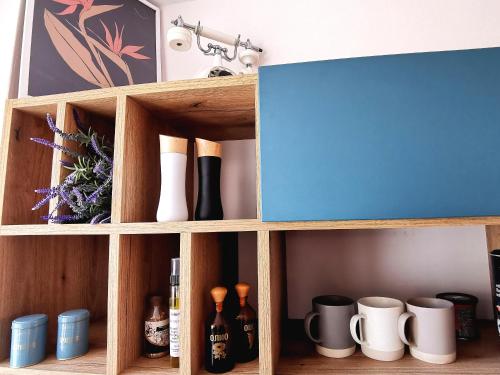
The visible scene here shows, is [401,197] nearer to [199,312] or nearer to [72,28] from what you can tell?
[199,312]

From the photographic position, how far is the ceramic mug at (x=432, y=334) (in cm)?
74

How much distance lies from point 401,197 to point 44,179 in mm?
1030

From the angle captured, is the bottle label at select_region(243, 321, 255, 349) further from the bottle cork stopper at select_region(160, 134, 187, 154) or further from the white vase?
the bottle cork stopper at select_region(160, 134, 187, 154)

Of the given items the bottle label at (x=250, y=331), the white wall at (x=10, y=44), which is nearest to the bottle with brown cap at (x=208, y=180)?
the bottle label at (x=250, y=331)

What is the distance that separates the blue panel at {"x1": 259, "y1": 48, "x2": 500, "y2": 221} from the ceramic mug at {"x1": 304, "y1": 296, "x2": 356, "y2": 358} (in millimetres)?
319

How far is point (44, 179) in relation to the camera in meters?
0.96

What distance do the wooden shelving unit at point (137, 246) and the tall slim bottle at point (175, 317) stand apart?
3 centimetres

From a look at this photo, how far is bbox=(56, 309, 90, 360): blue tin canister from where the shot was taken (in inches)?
31.8

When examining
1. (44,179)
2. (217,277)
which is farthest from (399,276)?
(44,179)

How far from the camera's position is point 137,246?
2.79 feet

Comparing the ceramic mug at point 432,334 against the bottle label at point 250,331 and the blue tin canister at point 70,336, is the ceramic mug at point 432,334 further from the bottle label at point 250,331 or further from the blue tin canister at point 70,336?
the blue tin canister at point 70,336

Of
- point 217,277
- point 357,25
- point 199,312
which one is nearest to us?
point 199,312

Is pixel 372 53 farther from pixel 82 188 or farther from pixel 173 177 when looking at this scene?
pixel 82 188

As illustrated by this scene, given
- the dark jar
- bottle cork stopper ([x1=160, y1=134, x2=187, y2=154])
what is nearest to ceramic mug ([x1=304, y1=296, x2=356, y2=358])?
the dark jar
